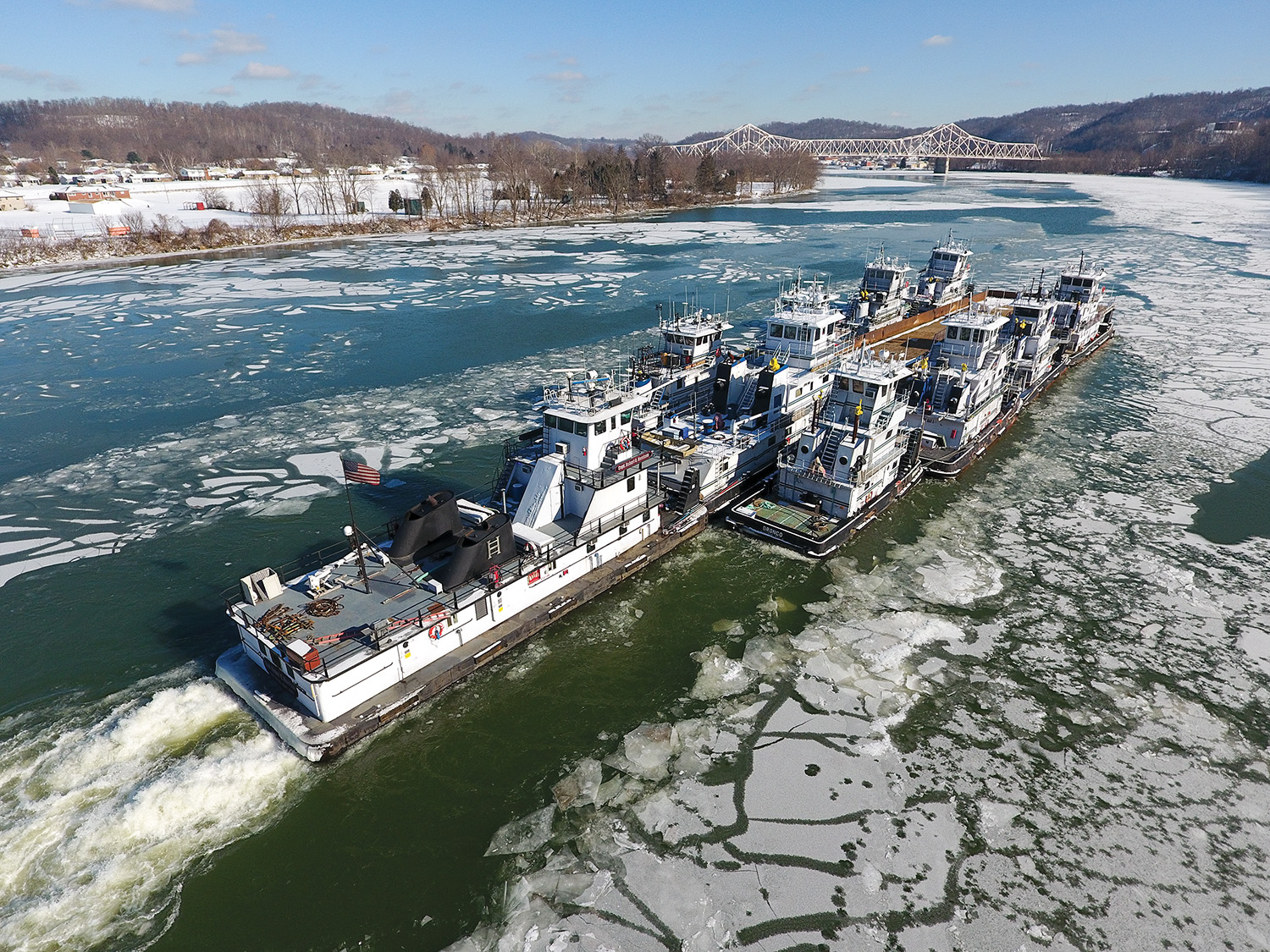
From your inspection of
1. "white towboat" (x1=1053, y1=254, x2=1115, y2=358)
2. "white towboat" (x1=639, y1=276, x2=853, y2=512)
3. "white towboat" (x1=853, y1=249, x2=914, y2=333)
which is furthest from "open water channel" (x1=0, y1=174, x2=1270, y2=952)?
"white towboat" (x1=853, y1=249, x2=914, y2=333)

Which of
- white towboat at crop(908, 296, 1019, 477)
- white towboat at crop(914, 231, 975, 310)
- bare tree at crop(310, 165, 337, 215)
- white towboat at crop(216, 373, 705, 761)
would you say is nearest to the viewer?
white towboat at crop(216, 373, 705, 761)

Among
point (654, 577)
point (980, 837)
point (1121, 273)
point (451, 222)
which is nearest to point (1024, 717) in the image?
point (980, 837)

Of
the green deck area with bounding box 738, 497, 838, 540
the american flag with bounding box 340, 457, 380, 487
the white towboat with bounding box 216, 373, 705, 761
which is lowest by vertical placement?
the green deck area with bounding box 738, 497, 838, 540

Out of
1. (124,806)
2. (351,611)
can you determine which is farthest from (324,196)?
(124,806)

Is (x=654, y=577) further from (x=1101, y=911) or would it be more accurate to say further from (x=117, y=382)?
(x=117, y=382)

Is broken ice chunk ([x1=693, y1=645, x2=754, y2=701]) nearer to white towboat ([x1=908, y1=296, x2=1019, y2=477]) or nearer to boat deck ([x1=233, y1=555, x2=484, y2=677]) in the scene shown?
boat deck ([x1=233, y1=555, x2=484, y2=677])

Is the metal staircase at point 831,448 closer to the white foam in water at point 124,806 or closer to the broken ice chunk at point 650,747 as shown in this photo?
the broken ice chunk at point 650,747

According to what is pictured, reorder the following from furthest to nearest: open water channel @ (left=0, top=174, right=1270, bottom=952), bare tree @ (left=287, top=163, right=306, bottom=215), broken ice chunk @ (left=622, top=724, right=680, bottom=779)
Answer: bare tree @ (left=287, top=163, right=306, bottom=215) < broken ice chunk @ (left=622, top=724, right=680, bottom=779) < open water channel @ (left=0, top=174, right=1270, bottom=952)

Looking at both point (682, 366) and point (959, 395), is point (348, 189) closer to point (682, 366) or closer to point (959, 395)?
point (682, 366)
